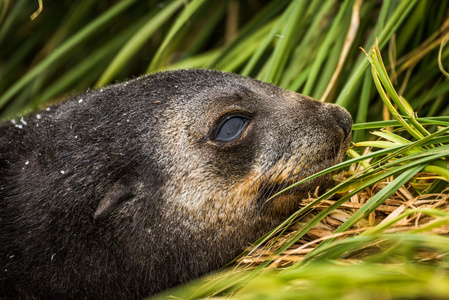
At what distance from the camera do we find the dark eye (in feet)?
8.23

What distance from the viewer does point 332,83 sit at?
323cm

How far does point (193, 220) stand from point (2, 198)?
923 mm

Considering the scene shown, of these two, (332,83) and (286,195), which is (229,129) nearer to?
(286,195)

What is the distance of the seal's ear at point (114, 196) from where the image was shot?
7.74ft

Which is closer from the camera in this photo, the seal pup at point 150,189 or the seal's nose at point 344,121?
the seal pup at point 150,189

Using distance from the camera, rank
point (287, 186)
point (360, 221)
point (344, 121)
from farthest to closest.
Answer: point (344, 121) → point (287, 186) → point (360, 221)

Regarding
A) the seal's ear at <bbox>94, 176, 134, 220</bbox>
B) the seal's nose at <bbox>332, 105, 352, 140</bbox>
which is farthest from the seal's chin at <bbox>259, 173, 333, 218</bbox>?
the seal's ear at <bbox>94, 176, 134, 220</bbox>

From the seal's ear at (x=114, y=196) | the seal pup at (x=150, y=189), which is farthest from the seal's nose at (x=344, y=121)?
the seal's ear at (x=114, y=196)

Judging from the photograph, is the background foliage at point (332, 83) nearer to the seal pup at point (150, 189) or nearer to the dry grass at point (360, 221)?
the dry grass at point (360, 221)

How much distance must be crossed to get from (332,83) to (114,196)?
5.19ft

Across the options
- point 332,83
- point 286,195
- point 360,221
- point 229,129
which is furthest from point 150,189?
point 332,83

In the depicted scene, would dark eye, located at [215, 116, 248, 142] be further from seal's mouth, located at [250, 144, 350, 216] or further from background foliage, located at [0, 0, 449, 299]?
background foliage, located at [0, 0, 449, 299]

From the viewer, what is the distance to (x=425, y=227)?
163 centimetres

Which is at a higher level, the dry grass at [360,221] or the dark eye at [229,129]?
the dark eye at [229,129]
